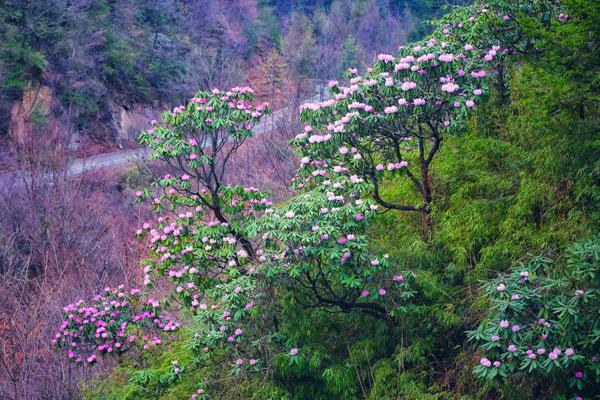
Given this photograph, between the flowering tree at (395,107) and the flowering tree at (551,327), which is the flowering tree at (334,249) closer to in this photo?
A: the flowering tree at (395,107)

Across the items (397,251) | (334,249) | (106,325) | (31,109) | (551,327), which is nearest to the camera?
(551,327)

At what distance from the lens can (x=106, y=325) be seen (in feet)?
23.4

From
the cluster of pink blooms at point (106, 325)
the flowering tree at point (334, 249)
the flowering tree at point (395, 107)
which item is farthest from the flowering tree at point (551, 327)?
the cluster of pink blooms at point (106, 325)

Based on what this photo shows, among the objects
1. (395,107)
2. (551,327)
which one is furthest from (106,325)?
(551,327)

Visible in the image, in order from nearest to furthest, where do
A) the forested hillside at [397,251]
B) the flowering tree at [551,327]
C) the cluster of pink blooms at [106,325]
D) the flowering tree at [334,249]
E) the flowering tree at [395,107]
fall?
1. the flowering tree at [551,327]
2. the forested hillside at [397,251]
3. the flowering tree at [334,249]
4. the flowering tree at [395,107]
5. the cluster of pink blooms at [106,325]

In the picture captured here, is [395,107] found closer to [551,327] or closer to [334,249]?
[334,249]

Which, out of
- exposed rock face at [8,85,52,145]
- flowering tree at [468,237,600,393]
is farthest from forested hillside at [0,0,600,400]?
exposed rock face at [8,85,52,145]

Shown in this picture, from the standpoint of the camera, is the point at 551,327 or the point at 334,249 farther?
the point at 334,249

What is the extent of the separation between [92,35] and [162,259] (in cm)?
1811

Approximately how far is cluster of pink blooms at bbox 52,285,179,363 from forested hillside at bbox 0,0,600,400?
26 millimetres

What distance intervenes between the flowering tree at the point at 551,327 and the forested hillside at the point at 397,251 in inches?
0.6

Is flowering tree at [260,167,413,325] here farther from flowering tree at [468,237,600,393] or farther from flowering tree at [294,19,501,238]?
flowering tree at [468,237,600,393]

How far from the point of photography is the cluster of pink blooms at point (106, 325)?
7055 millimetres

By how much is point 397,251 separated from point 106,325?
11.8ft
